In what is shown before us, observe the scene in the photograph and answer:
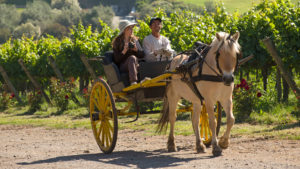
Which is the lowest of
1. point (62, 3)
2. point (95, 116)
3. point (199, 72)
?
point (95, 116)

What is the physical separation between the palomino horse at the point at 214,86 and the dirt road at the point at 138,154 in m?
0.39

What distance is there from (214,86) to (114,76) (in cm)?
216

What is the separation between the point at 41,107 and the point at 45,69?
464 centimetres

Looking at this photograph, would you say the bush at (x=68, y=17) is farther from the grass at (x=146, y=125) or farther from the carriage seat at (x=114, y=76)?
the carriage seat at (x=114, y=76)

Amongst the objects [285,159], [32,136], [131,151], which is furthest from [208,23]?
[285,159]

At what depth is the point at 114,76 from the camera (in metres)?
8.61

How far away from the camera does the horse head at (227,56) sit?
21.6 ft

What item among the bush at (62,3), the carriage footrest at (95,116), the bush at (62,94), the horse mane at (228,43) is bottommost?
the carriage footrest at (95,116)

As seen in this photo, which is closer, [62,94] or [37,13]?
[62,94]

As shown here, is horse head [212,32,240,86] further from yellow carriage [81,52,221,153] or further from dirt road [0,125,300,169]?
yellow carriage [81,52,221,153]

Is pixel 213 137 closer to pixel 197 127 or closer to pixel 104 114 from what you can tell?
pixel 197 127

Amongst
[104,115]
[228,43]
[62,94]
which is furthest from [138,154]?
[62,94]

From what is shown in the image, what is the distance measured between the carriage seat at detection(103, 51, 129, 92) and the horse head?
2.22m

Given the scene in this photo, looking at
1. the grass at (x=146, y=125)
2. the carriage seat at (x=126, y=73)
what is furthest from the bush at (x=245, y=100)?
the carriage seat at (x=126, y=73)
